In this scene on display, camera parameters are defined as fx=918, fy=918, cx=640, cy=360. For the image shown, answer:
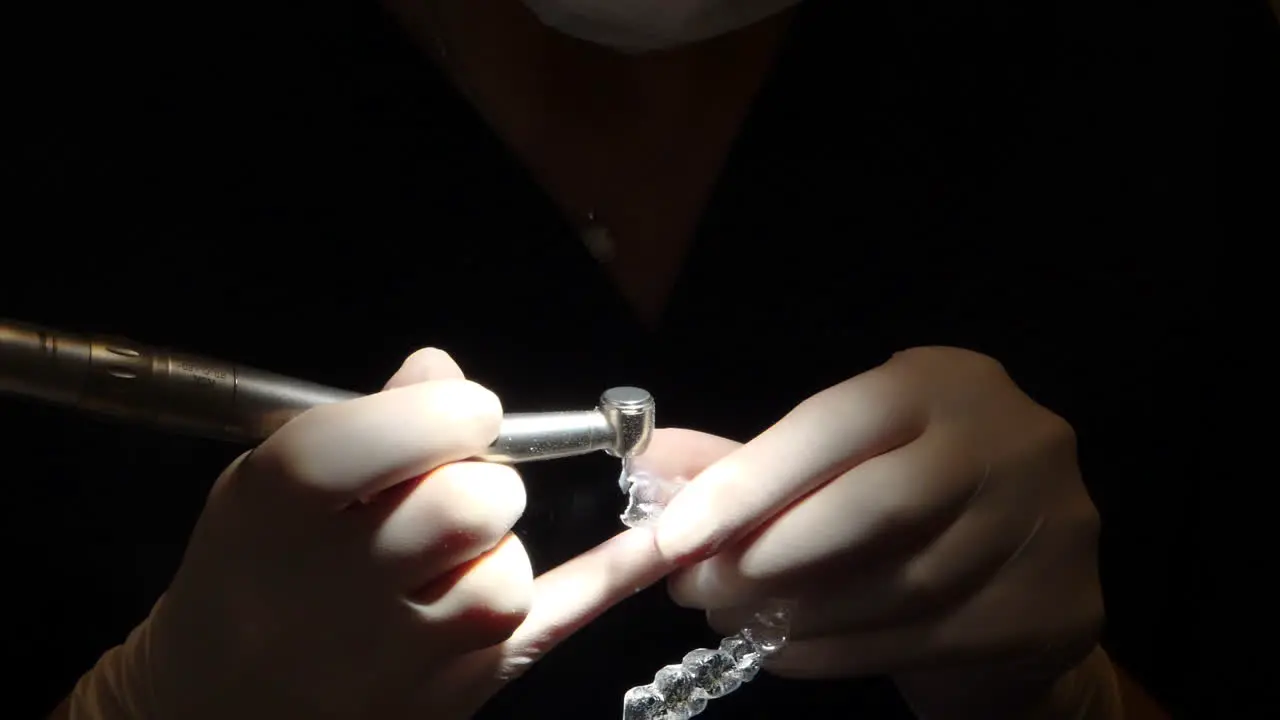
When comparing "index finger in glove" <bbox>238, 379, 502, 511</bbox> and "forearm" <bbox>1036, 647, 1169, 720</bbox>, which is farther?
"forearm" <bbox>1036, 647, 1169, 720</bbox>

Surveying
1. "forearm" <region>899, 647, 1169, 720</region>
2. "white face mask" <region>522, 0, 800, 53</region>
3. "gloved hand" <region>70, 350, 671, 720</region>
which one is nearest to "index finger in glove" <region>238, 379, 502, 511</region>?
"gloved hand" <region>70, 350, 671, 720</region>

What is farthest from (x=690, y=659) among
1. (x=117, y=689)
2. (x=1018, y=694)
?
(x=117, y=689)

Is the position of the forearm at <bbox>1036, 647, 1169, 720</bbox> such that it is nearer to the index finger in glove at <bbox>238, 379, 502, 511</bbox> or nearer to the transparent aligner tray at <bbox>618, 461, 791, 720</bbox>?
the transparent aligner tray at <bbox>618, 461, 791, 720</bbox>

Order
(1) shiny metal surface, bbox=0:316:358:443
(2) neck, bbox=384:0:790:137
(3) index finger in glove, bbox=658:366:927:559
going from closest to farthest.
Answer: (1) shiny metal surface, bbox=0:316:358:443
(3) index finger in glove, bbox=658:366:927:559
(2) neck, bbox=384:0:790:137

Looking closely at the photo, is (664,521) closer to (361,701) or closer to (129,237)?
(361,701)

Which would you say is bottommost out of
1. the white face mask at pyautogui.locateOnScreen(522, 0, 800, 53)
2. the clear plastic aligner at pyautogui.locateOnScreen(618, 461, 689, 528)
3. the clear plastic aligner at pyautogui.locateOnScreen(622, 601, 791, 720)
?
the clear plastic aligner at pyautogui.locateOnScreen(622, 601, 791, 720)

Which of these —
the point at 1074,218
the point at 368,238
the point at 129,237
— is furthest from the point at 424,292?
the point at 1074,218

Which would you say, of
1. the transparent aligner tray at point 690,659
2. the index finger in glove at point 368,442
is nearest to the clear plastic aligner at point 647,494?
the transparent aligner tray at point 690,659
